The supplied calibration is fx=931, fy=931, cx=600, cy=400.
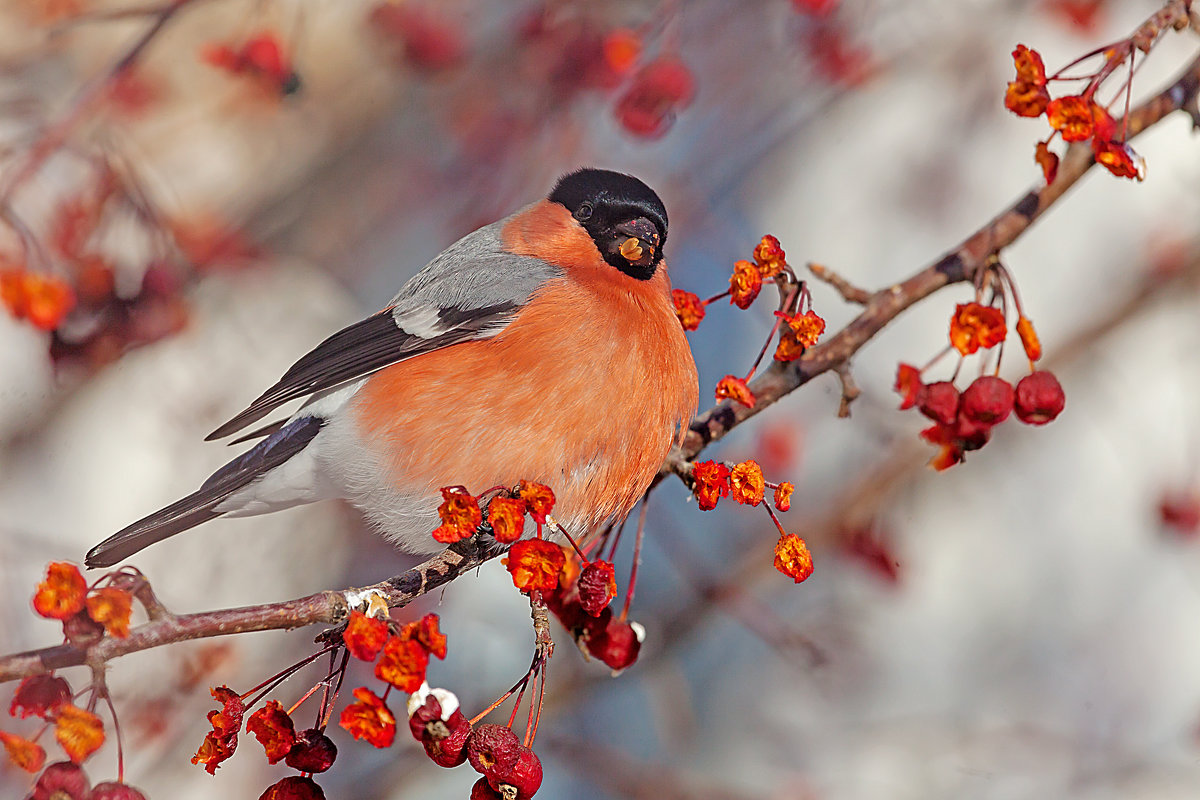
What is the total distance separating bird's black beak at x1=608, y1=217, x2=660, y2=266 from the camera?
1.70 meters

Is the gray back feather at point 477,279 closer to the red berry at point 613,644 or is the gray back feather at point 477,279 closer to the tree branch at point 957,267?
the tree branch at point 957,267

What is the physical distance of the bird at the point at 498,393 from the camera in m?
1.51

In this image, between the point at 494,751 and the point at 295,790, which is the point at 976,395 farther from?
the point at 295,790

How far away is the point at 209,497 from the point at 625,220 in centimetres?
90

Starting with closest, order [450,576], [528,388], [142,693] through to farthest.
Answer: [450,576] → [528,388] → [142,693]

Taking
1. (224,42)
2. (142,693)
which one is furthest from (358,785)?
(224,42)

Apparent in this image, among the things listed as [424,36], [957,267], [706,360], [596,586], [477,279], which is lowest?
[596,586]

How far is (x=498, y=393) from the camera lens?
1.58 metres

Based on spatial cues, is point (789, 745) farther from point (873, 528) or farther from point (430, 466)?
point (430, 466)

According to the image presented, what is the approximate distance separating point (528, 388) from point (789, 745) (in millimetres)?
2498

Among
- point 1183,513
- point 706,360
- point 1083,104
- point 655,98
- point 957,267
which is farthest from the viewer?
point 706,360

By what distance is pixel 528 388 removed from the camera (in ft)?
5.10

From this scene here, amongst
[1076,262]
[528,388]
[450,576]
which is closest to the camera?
[450,576]

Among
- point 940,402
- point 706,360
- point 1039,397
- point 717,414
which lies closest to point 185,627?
point 717,414
